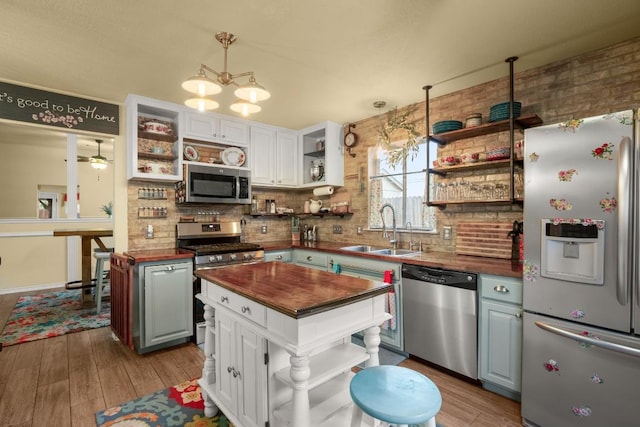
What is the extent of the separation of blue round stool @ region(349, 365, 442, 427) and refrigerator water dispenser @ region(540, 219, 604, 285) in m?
1.11

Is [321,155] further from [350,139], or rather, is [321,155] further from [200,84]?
[200,84]

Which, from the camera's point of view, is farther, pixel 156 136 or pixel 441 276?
pixel 156 136

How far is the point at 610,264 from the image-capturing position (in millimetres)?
1595

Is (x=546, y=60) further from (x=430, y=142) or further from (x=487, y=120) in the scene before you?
(x=430, y=142)

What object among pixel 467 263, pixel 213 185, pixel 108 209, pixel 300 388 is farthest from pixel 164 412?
pixel 108 209

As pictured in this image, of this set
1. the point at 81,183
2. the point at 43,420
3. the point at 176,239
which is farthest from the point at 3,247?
the point at 43,420

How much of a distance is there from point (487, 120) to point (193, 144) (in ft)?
10.6

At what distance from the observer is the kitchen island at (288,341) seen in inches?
52.0

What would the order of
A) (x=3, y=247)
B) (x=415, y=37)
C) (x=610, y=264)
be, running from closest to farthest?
(x=610, y=264) → (x=415, y=37) → (x=3, y=247)

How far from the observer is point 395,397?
1.16 m

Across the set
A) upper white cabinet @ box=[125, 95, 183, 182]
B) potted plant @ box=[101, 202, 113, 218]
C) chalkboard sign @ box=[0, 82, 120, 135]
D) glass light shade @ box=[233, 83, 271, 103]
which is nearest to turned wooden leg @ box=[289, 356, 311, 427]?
glass light shade @ box=[233, 83, 271, 103]

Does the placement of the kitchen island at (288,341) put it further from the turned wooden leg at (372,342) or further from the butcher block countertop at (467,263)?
the butcher block countertop at (467,263)

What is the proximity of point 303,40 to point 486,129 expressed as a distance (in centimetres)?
176

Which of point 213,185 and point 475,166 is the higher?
point 475,166
